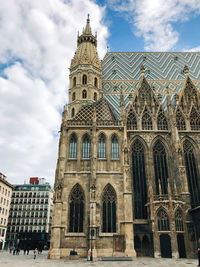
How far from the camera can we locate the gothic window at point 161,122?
95.2 feet

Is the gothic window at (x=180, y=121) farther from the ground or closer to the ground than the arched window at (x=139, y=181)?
farther from the ground

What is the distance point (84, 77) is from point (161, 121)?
1442 centimetres

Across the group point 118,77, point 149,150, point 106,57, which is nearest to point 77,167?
point 149,150

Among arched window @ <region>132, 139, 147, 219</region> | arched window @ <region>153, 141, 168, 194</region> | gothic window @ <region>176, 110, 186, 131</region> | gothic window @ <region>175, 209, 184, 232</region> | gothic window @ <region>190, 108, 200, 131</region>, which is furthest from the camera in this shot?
gothic window @ <region>190, 108, 200, 131</region>

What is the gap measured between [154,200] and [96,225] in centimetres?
655

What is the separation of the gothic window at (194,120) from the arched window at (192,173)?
2285 millimetres

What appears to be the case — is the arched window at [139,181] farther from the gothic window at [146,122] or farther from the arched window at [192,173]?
the arched window at [192,173]

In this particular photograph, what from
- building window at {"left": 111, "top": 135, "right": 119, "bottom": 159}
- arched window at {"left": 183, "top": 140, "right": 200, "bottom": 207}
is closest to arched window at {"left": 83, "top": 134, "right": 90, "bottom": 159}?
building window at {"left": 111, "top": 135, "right": 119, "bottom": 159}

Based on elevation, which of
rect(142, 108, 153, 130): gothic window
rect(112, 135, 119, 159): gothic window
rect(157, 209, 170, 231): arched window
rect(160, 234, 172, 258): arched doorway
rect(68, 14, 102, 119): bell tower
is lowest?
rect(160, 234, 172, 258): arched doorway

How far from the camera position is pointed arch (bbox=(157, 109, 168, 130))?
95.2 feet

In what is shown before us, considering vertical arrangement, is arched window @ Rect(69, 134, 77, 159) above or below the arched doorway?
above

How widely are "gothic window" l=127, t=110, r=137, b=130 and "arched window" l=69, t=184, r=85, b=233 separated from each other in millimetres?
9908

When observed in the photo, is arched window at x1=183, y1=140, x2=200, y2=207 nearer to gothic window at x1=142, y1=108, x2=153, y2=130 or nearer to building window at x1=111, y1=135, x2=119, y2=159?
gothic window at x1=142, y1=108, x2=153, y2=130

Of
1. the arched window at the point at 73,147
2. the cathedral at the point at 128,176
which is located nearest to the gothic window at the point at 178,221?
the cathedral at the point at 128,176
